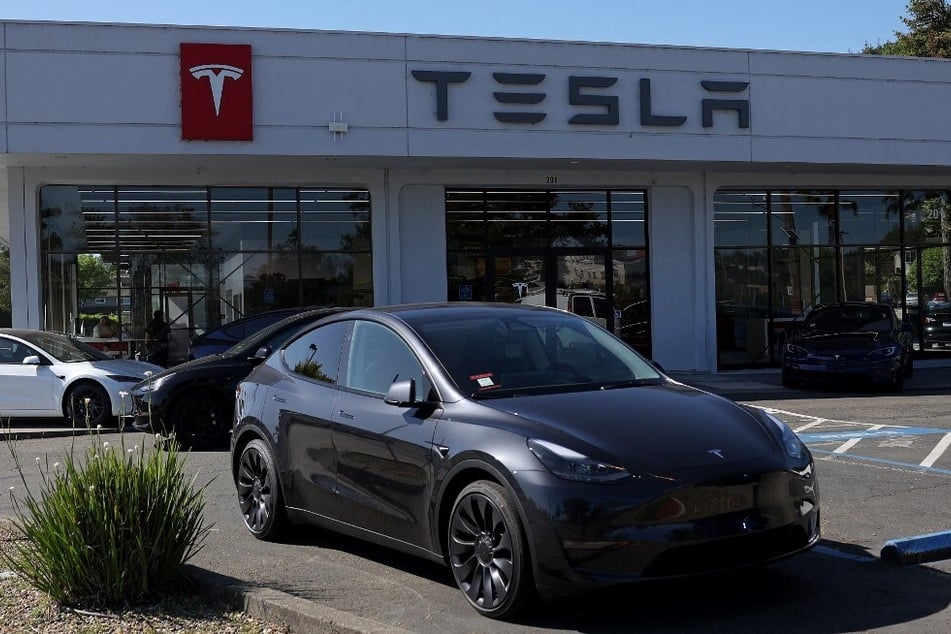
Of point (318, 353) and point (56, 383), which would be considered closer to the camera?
point (318, 353)

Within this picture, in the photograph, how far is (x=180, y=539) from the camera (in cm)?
574

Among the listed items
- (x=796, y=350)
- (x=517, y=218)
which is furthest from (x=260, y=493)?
(x=517, y=218)

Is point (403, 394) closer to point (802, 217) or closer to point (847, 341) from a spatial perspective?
point (847, 341)

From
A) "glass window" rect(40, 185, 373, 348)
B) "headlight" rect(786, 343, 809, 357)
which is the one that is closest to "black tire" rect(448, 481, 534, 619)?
"headlight" rect(786, 343, 809, 357)

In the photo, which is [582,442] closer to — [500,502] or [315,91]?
[500,502]

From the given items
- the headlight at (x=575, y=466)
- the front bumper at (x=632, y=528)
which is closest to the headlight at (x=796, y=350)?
the front bumper at (x=632, y=528)

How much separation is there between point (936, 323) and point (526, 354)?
68.3 ft

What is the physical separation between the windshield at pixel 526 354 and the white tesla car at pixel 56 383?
900cm

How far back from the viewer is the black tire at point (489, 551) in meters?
5.13

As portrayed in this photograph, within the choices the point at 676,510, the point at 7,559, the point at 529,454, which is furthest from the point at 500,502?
the point at 7,559

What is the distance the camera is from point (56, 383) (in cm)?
1452

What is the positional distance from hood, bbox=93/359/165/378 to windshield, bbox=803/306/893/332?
11.3 meters

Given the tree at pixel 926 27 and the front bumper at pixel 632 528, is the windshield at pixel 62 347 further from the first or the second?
the tree at pixel 926 27

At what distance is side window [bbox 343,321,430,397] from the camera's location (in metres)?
6.21
